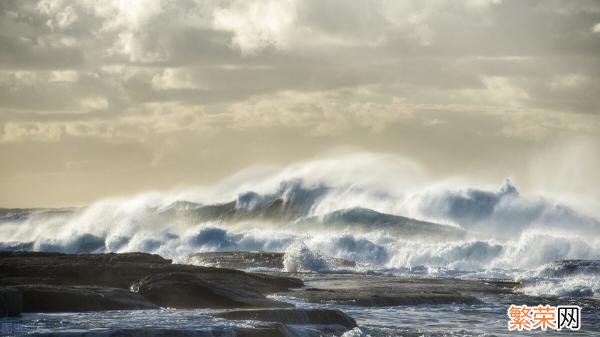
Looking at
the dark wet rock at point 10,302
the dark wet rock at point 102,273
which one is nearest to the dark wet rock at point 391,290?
the dark wet rock at point 102,273

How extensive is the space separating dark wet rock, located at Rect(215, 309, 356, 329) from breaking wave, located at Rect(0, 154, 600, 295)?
16.6 meters

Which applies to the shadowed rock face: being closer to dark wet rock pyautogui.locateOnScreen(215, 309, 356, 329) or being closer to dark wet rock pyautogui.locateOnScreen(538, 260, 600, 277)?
dark wet rock pyautogui.locateOnScreen(215, 309, 356, 329)

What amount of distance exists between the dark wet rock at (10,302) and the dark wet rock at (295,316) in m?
3.37

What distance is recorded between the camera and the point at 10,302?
47.1ft

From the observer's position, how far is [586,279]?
23.8 m

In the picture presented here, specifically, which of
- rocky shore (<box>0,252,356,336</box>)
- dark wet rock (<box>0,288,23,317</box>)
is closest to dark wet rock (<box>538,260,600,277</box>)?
rocky shore (<box>0,252,356,336</box>)

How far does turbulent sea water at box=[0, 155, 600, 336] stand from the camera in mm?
33281

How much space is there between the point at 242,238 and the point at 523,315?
30497 mm

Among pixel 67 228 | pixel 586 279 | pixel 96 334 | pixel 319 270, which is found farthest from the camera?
pixel 67 228

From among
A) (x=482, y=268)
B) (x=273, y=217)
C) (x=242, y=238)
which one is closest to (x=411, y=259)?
(x=482, y=268)

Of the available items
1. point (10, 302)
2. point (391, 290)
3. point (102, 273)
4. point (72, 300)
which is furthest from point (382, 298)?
point (10, 302)

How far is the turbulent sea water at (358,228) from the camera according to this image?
33281mm

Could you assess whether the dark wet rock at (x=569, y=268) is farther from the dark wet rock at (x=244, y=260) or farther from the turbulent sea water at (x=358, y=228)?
the dark wet rock at (x=244, y=260)

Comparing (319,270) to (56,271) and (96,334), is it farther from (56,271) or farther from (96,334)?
(96,334)
